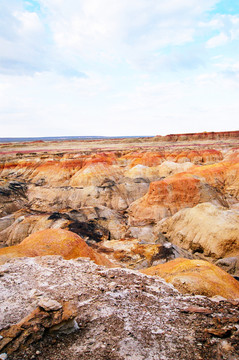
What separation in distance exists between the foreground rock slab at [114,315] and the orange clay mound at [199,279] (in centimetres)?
57

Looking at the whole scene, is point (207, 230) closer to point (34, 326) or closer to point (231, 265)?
point (231, 265)

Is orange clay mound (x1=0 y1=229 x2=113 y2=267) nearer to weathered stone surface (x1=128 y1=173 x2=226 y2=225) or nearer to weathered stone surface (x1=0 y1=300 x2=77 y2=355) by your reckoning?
weathered stone surface (x1=0 y1=300 x2=77 y2=355)

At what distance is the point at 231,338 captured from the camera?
4.42 meters

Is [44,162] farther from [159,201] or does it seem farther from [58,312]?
[58,312]

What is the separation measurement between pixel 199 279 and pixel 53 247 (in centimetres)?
589

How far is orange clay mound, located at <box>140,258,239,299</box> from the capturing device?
23.4 feet

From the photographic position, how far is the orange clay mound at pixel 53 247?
8.82 meters

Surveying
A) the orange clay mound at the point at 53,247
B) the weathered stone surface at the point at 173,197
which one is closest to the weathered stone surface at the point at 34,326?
the orange clay mound at the point at 53,247

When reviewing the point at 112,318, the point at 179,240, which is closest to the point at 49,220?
the point at 179,240

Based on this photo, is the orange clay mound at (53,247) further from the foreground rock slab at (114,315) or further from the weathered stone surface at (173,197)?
the weathered stone surface at (173,197)

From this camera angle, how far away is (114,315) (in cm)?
522

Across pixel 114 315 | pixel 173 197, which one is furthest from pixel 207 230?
pixel 114 315

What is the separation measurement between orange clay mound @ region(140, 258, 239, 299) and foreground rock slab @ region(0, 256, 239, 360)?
566 mm

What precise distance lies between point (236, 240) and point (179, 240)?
4615 millimetres
